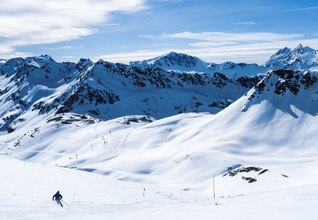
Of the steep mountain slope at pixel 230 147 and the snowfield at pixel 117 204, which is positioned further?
the steep mountain slope at pixel 230 147

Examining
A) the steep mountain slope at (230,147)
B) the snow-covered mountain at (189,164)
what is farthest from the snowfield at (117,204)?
the steep mountain slope at (230,147)

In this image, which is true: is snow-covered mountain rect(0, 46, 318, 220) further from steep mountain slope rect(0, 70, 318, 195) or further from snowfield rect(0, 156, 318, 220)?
steep mountain slope rect(0, 70, 318, 195)

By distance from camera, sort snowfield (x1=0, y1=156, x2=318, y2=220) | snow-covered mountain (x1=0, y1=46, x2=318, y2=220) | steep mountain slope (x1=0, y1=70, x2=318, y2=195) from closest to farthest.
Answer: snowfield (x1=0, y1=156, x2=318, y2=220) < snow-covered mountain (x1=0, y1=46, x2=318, y2=220) < steep mountain slope (x1=0, y1=70, x2=318, y2=195)

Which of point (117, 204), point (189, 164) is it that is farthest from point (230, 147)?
point (117, 204)

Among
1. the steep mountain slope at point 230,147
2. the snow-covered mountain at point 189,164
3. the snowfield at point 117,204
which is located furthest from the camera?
the steep mountain slope at point 230,147

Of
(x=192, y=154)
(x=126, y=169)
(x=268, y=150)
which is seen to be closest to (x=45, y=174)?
(x=126, y=169)

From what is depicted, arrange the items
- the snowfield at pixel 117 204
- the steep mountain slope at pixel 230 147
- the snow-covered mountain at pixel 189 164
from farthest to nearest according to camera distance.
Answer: the steep mountain slope at pixel 230 147 → the snow-covered mountain at pixel 189 164 → the snowfield at pixel 117 204

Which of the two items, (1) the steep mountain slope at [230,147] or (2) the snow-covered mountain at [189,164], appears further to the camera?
(1) the steep mountain slope at [230,147]

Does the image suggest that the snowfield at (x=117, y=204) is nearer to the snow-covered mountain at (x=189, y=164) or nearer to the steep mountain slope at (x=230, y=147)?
the snow-covered mountain at (x=189, y=164)

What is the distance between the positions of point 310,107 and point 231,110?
1997 centimetres

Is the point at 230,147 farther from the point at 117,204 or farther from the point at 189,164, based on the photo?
the point at 117,204

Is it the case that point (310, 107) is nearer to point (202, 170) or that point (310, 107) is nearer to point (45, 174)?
point (202, 170)

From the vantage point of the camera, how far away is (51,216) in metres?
16.0

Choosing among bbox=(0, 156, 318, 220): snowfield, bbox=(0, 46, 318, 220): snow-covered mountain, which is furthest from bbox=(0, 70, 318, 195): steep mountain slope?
bbox=(0, 156, 318, 220): snowfield
